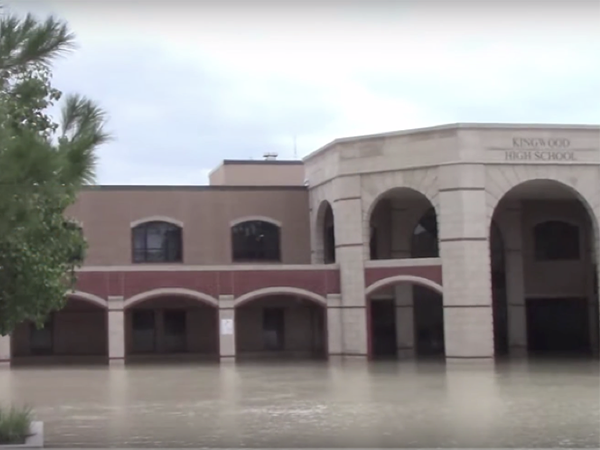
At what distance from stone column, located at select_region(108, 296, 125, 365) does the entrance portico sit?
7.99 m

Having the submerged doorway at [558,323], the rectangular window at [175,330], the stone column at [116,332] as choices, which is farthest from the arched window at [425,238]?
the stone column at [116,332]

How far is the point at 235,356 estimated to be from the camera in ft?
124

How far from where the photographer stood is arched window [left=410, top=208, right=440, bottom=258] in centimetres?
4056

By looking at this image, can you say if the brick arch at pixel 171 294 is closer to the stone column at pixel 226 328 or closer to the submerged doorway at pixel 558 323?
the stone column at pixel 226 328

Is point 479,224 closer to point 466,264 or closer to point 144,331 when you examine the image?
point 466,264

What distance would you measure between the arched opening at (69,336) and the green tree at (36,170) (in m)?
23.7

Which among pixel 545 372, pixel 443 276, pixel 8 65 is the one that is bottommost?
pixel 545 372

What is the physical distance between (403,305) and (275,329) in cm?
550

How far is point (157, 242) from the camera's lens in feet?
136

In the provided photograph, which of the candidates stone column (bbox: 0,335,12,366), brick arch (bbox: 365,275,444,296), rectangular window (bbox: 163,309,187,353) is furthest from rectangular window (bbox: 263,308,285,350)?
stone column (bbox: 0,335,12,366)

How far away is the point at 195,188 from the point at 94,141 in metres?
28.5

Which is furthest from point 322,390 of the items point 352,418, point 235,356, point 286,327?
point 286,327

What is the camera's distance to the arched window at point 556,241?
137 feet

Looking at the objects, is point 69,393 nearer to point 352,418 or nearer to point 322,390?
point 322,390
